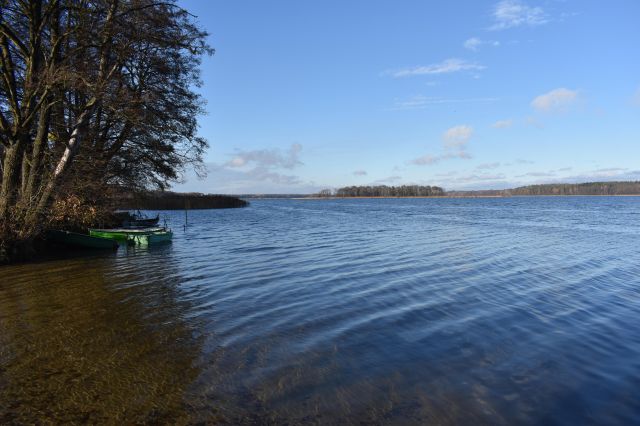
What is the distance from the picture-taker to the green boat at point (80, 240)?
58.3 ft

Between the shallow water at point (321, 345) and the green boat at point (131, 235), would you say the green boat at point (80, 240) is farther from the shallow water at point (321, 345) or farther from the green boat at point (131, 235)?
the shallow water at point (321, 345)

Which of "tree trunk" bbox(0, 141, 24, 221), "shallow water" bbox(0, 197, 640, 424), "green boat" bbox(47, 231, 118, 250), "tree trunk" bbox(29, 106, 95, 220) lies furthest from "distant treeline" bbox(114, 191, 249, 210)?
"shallow water" bbox(0, 197, 640, 424)

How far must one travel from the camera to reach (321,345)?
662 centimetres

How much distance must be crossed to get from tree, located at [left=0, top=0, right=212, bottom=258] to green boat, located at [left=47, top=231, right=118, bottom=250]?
220cm

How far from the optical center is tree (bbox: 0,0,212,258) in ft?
46.2

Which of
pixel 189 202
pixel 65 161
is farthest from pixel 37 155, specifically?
pixel 189 202

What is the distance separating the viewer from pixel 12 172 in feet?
48.2

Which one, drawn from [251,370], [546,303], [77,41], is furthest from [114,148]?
[546,303]

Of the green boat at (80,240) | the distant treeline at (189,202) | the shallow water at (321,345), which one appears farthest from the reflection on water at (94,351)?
the distant treeline at (189,202)

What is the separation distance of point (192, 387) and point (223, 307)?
3775 millimetres

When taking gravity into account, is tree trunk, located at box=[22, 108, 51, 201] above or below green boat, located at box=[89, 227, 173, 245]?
above

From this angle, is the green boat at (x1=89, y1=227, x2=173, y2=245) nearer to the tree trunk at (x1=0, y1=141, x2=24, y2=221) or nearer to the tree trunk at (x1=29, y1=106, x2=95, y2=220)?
the tree trunk at (x1=29, y1=106, x2=95, y2=220)

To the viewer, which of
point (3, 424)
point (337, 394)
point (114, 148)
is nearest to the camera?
point (3, 424)

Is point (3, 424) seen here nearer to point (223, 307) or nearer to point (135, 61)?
point (223, 307)
